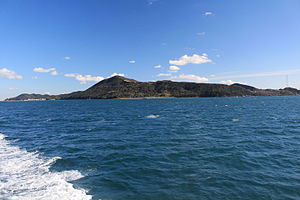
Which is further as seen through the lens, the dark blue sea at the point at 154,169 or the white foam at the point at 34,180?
the dark blue sea at the point at 154,169

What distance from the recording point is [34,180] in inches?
644

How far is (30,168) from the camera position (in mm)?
19625

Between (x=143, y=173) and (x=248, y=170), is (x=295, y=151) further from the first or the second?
(x=143, y=173)

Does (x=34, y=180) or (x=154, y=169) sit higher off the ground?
(x=34, y=180)

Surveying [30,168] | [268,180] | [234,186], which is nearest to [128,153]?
[30,168]

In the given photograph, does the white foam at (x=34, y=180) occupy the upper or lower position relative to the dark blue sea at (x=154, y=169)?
upper

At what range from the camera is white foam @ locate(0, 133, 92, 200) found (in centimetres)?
1356

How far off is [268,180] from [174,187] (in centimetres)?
890

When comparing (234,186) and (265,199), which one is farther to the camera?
(234,186)

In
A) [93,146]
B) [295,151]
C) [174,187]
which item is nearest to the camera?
[174,187]

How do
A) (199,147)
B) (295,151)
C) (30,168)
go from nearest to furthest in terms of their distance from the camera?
(30,168)
(295,151)
(199,147)

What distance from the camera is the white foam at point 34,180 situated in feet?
44.5

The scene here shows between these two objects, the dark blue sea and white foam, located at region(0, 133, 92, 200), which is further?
the dark blue sea

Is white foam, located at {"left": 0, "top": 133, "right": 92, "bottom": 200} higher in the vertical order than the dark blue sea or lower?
higher
